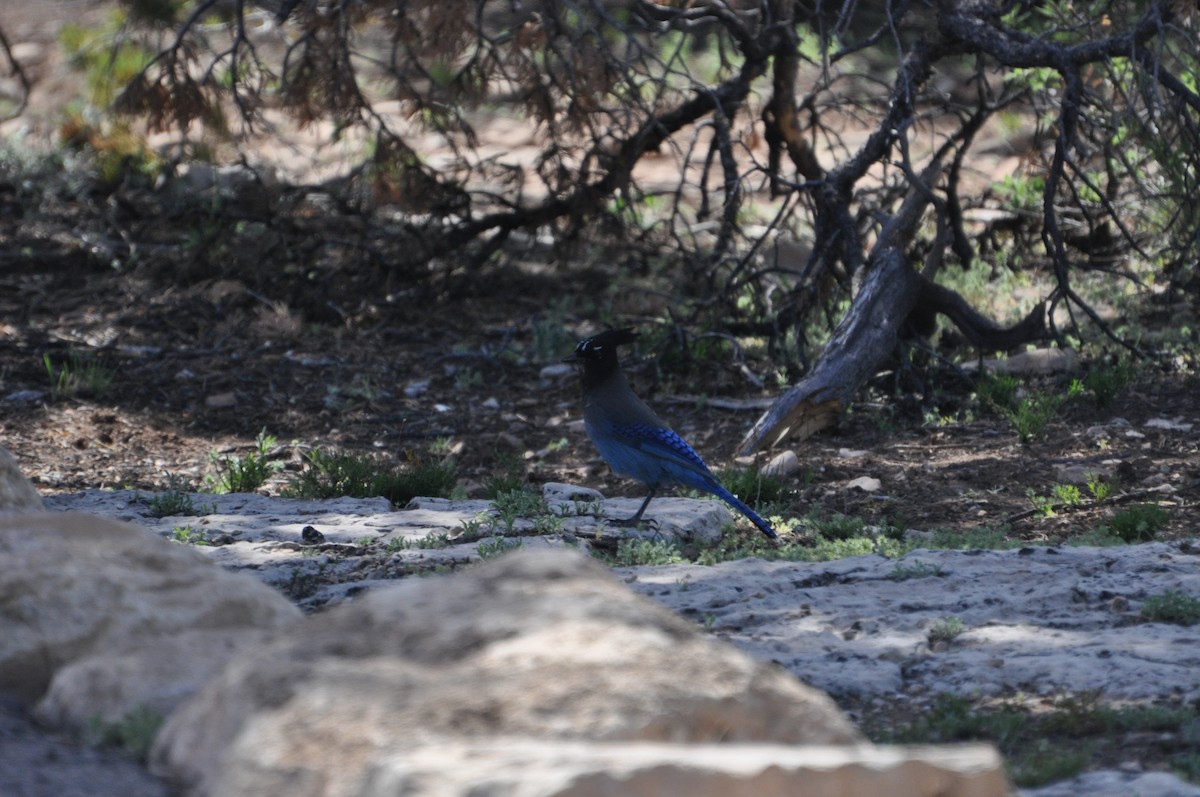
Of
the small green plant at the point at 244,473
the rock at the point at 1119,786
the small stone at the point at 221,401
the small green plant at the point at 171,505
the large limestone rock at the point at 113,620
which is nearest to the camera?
the rock at the point at 1119,786

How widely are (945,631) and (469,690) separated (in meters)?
2.14

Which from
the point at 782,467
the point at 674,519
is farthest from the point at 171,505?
the point at 782,467

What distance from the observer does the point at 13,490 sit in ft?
14.6

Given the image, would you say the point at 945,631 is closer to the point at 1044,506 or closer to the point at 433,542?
the point at 433,542

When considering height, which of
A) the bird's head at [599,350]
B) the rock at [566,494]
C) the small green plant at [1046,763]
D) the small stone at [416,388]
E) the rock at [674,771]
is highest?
the bird's head at [599,350]

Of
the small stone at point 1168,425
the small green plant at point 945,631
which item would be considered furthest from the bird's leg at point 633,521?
the small stone at point 1168,425

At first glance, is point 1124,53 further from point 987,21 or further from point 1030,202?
point 1030,202

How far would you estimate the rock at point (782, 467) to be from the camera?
22.9ft

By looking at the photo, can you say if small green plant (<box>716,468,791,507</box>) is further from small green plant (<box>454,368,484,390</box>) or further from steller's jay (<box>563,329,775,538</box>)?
small green plant (<box>454,368,484,390</box>)

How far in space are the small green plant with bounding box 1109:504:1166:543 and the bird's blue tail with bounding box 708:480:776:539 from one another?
53.0 inches

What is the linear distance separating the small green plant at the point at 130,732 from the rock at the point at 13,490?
1464mm

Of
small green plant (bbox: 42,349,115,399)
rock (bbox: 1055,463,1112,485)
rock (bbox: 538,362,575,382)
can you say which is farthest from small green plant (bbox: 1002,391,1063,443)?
small green plant (bbox: 42,349,115,399)

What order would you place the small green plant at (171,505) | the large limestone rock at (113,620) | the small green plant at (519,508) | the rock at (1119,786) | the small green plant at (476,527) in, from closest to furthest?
the rock at (1119,786)
the large limestone rock at (113,620)
the small green plant at (476,527)
the small green plant at (519,508)
the small green plant at (171,505)

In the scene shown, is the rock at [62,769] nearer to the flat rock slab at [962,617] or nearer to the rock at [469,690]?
the rock at [469,690]
